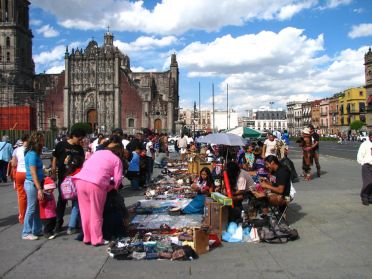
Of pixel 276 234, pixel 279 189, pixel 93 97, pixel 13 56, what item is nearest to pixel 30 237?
pixel 276 234

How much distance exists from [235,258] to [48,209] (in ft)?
10.1

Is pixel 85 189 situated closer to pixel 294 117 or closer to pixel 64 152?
pixel 64 152

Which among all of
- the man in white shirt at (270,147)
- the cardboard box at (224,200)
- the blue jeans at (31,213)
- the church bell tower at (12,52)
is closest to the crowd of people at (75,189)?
the blue jeans at (31,213)

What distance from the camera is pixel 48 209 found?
6727 millimetres

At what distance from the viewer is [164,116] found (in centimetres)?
6800

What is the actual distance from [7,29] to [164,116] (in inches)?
1048

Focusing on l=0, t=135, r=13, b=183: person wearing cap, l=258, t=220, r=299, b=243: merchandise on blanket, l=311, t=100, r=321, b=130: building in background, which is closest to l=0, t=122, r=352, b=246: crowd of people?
l=258, t=220, r=299, b=243: merchandise on blanket

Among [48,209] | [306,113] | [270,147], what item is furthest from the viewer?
[306,113]

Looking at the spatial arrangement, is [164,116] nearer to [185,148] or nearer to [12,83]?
[12,83]

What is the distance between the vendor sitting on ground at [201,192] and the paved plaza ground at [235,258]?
177cm

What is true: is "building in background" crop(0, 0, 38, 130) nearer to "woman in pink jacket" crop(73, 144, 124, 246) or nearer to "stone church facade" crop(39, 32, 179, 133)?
"stone church facade" crop(39, 32, 179, 133)

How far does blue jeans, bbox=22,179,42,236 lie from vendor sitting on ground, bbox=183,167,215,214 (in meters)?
2.87

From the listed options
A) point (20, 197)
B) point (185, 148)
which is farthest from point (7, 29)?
point (20, 197)

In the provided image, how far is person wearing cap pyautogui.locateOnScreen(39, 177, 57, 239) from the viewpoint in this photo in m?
6.65
